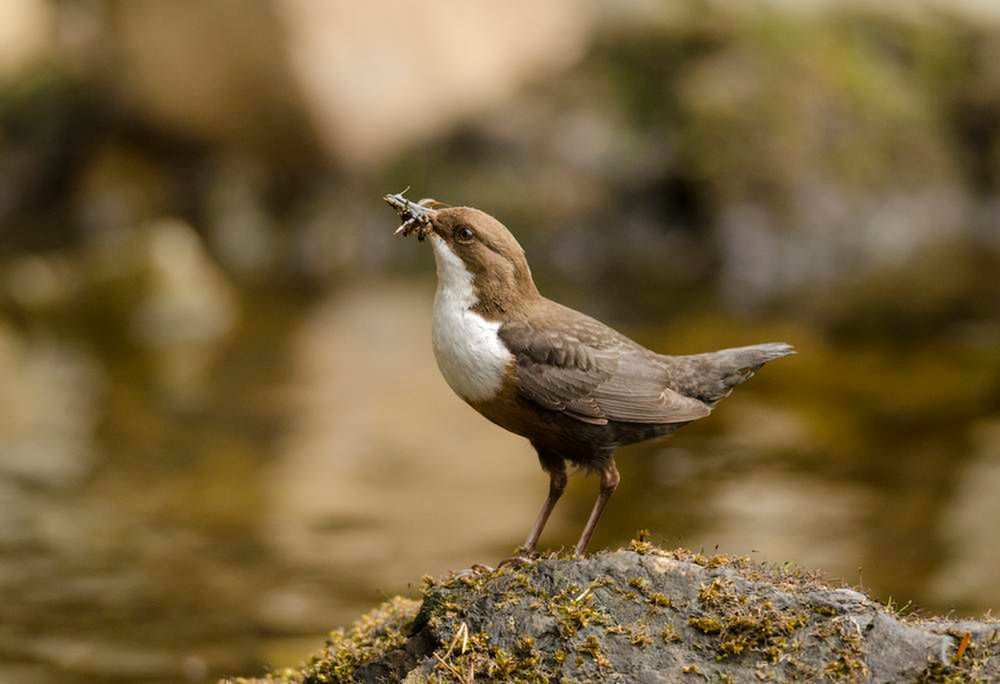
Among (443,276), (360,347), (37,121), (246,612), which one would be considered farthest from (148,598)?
(37,121)

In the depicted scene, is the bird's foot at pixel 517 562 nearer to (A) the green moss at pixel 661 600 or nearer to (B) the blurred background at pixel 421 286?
(A) the green moss at pixel 661 600

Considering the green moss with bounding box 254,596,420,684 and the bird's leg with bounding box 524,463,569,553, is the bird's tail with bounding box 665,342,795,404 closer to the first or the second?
the bird's leg with bounding box 524,463,569,553

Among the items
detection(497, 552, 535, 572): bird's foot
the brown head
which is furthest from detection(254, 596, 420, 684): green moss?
the brown head

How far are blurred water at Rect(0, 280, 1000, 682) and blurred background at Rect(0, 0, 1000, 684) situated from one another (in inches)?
1.6

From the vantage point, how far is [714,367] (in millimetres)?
4801

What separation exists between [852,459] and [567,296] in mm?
6036

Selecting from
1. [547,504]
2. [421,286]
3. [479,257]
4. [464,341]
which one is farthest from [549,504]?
[421,286]

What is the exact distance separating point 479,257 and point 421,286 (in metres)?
13.8

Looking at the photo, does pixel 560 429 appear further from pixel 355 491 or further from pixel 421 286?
pixel 421 286

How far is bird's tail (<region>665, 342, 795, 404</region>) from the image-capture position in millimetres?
4781

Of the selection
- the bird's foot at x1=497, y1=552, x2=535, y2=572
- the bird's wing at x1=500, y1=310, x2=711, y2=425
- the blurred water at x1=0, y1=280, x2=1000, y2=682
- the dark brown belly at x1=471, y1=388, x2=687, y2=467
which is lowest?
the bird's foot at x1=497, y1=552, x2=535, y2=572

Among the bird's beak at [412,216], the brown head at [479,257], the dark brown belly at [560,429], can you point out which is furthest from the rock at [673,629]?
the bird's beak at [412,216]

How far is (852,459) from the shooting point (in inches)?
442

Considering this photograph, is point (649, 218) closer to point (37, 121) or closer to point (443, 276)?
point (37, 121)
